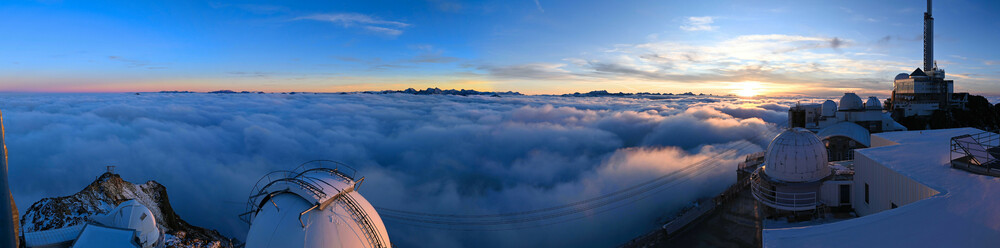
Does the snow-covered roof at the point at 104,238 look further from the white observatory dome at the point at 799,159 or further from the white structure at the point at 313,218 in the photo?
the white observatory dome at the point at 799,159

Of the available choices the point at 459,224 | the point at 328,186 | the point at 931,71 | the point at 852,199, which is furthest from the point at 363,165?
the point at 931,71

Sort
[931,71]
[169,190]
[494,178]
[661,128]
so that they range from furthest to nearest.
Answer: [661,128]
[494,178]
[169,190]
[931,71]

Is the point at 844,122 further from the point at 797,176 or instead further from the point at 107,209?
the point at 107,209

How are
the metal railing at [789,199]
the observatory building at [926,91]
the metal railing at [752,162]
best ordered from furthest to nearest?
the observatory building at [926,91], the metal railing at [752,162], the metal railing at [789,199]

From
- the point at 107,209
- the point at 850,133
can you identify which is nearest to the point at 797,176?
the point at 850,133

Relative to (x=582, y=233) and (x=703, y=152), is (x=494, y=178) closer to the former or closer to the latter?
(x=582, y=233)

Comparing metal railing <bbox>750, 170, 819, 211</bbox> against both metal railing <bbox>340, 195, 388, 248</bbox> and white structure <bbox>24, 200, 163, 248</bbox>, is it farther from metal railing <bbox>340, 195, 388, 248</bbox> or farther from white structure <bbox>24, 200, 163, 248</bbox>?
white structure <bbox>24, 200, 163, 248</bbox>

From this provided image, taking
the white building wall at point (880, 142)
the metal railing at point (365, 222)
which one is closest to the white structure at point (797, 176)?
the white building wall at point (880, 142)
